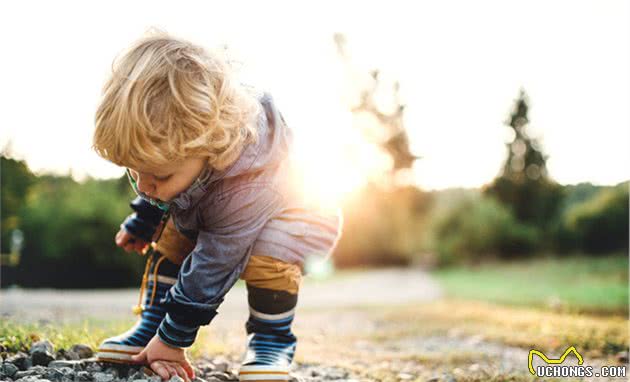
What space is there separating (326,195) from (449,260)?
23.0 meters

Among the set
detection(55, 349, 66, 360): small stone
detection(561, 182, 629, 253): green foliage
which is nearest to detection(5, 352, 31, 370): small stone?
detection(55, 349, 66, 360): small stone

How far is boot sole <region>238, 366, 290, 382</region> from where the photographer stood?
2.16m

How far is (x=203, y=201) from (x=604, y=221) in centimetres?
1421

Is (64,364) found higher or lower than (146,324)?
lower

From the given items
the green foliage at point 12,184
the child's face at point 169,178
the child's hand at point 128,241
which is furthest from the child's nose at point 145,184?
the green foliage at point 12,184

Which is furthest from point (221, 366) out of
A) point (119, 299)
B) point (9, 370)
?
point (119, 299)

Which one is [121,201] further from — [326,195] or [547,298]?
[326,195]

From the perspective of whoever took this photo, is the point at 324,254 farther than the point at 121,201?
No

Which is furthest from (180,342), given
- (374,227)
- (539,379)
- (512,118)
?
(512,118)

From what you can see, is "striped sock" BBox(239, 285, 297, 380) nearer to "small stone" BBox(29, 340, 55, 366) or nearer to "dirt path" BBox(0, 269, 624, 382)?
"dirt path" BBox(0, 269, 624, 382)

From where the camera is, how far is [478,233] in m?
24.1

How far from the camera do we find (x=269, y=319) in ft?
7.57

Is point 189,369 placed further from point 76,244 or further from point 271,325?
point 76,244

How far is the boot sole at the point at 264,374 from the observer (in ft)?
7.07
